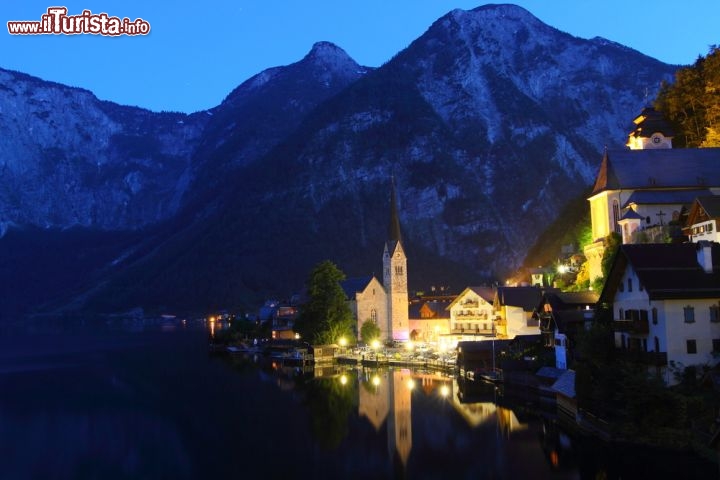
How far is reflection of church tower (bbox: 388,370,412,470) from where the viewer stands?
147 ft

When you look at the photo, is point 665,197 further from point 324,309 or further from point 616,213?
point 324,309

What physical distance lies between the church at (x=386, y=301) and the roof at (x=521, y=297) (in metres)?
32.2

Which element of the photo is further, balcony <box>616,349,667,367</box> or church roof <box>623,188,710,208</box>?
church roof <box>623,188,710,208</box>

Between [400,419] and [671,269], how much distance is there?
2265 centimetres

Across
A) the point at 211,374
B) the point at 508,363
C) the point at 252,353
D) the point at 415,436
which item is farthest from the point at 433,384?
the point at 252,353

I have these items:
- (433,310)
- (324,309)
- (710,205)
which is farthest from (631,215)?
(433,310)

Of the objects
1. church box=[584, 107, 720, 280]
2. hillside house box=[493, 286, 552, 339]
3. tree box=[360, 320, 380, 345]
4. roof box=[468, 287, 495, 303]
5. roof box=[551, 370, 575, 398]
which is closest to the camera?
roof box=[551, 370, 575, 398]

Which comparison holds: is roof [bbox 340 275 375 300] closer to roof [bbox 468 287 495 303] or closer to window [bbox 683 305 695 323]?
roof [bbox 468 287 495 303]

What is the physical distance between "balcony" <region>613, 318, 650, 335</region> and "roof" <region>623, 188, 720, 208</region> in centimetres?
2555

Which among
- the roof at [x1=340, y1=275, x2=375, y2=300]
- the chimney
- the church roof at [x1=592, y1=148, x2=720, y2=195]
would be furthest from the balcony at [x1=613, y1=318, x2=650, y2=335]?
the roof at [x1=340, y1=275, x2=375, y2=300]

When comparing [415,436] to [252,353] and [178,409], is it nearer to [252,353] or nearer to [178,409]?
[178,409]

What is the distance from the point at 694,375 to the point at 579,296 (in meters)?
22.3

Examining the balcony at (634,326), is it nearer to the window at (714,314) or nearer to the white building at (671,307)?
the white building at (671,307)

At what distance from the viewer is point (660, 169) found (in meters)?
69.3
